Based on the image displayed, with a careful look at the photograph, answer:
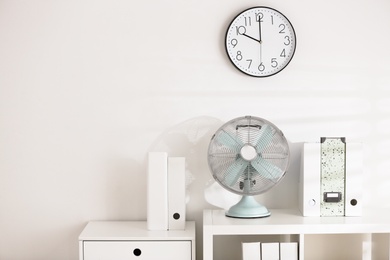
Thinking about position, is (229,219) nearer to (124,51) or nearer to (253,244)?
(253,244)

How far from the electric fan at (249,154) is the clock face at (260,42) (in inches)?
14.2

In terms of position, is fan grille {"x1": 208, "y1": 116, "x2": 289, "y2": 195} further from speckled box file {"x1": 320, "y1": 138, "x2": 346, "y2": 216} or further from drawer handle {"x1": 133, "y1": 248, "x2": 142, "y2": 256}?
drawer handle {"x1": 133, "y1": 248, "x2": 142, "y2": 256}

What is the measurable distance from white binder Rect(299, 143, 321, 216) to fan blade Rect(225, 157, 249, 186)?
1.05 feet

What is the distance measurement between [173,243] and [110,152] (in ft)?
2.04

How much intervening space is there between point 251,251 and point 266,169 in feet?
1.28

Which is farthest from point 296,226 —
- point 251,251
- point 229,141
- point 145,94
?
point 145,94

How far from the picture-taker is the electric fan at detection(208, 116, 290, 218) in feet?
8.89

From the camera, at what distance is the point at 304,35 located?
9.75 feet

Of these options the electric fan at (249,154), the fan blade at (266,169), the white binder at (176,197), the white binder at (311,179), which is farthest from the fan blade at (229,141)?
the white binder at (311,179)

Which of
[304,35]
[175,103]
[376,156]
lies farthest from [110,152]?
[376,156]

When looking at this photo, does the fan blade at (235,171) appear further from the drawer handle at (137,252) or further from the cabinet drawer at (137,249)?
the drawer handle at (137,252)

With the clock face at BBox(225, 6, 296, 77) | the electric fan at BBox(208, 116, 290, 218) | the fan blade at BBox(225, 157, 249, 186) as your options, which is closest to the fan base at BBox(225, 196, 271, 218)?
the electric fan at BBox(208, 116, 290, 218)

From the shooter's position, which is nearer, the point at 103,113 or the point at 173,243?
the point at 173,243

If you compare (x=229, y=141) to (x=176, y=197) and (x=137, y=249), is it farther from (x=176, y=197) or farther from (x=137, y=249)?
(x=137, y=249)
